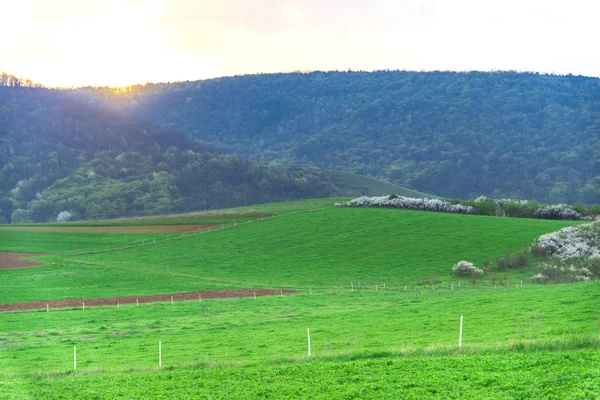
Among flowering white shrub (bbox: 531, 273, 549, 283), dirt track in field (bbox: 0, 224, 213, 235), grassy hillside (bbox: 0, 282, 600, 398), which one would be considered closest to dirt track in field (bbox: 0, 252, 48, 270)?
dirt track in field (bbox: 0, 224, 213, 235)

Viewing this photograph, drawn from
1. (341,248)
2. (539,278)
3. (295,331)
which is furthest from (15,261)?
(539,278)

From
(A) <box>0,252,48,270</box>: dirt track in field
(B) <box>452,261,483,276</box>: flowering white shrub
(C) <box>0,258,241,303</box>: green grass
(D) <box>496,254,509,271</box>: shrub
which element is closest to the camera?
(C) <box>0,258,241,303</box>: green grass

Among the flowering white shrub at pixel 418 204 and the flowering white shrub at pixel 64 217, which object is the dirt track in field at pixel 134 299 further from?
the flowering white shrub at pixel 64 217

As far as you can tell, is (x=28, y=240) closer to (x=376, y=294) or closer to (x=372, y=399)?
(x=376, y=294)

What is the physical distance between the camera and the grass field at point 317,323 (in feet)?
80.3

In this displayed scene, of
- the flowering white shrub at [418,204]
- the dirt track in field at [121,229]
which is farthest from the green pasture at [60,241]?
the flowering white shrub at [418,204]

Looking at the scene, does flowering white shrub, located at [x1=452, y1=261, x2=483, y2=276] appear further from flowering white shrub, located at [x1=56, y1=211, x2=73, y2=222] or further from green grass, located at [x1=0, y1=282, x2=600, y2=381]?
flowering white shrub, located at [x1=56, y1=211, x2=73, y2=222]

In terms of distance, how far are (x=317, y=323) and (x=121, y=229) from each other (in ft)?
275

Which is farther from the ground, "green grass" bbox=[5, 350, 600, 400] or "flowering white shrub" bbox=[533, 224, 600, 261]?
"flowering white shrub" bbox=[533, 224, 600, 261]

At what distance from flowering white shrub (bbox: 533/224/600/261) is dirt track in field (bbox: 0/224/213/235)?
54.9 meters

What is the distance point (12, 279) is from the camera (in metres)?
79.8

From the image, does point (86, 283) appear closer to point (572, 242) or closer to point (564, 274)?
point (564, 274)

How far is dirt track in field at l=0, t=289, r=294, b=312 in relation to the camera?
6322cm

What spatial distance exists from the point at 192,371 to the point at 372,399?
871cm
